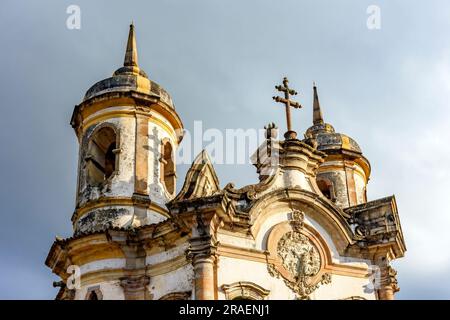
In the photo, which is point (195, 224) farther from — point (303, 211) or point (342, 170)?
point (342, 170)

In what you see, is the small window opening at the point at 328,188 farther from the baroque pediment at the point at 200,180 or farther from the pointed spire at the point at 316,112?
the baroque pediment at the point at 200,180

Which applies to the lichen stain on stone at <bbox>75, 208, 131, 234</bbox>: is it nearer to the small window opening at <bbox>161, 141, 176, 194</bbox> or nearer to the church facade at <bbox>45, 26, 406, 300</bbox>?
the church facade at <bbox>45, 26, 406, 300</bbox>

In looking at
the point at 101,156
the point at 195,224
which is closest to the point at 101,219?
the point at 101,156

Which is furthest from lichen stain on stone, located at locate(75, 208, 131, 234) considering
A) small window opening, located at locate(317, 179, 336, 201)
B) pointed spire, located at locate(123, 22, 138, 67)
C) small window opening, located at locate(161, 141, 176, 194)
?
small window opening, located at locate(317, 179, 336, 201)

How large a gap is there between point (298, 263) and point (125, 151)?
17.1 ft

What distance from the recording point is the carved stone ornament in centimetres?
1734

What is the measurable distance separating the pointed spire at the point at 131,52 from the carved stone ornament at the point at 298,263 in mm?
6752

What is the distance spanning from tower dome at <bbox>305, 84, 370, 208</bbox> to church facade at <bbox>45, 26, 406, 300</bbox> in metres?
4.28

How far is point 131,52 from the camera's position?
71.6 ft

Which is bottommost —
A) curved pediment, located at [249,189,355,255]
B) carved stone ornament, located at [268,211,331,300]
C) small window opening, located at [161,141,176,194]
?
carved stone ornament, located at [268,211,331,300]

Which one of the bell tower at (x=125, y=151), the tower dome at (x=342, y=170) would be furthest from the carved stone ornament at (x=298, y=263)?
the tower dome at (x=342, y=170)

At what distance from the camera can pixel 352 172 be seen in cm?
2419
